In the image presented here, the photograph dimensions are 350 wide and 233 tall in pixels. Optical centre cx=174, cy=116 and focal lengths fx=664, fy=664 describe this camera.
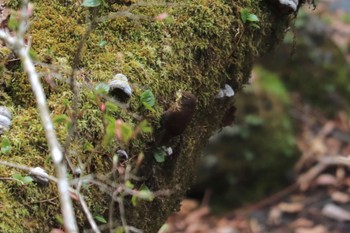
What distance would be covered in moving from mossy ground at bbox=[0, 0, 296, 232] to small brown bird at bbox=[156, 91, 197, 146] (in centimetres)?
4

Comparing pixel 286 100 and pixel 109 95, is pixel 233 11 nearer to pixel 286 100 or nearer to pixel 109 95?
pixel 109 95

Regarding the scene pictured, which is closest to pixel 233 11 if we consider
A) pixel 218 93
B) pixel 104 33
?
pixel 218 93

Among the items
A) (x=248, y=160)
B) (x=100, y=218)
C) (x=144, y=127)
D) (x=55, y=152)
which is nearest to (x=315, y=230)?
(x=248, y=160)

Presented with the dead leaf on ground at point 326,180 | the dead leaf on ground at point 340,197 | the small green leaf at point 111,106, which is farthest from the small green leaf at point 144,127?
the dead leaf on ground at point 326,180

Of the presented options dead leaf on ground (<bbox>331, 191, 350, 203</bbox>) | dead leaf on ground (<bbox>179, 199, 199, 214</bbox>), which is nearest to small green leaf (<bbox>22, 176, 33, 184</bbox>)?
dead leaf on ground (<bbox>179, 199, 199, 214</bbox>)

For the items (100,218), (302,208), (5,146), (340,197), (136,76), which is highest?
(340,197)

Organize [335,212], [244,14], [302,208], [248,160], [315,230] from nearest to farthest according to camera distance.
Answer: [244,14] → [315,230] → [335,212] → [302,208] → [248,160]

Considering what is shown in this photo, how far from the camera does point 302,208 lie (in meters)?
5.86

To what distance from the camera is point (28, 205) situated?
1788 mm

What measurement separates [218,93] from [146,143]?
46 centimetres

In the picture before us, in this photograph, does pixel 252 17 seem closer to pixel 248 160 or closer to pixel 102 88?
pixel 102 88

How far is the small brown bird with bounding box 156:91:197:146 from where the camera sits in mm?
2145

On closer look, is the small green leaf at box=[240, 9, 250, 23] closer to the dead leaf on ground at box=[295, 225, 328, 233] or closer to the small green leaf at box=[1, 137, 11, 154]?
the small green leaf at box=[1, 137, 11, 154]

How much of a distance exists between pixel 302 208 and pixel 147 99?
Answer: 4055 millimetres
